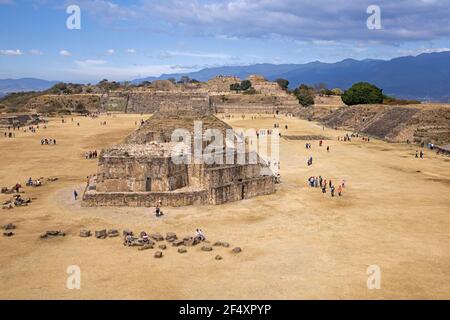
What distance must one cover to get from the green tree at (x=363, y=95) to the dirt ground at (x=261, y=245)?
157ft

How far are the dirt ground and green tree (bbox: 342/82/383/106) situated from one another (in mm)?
47794

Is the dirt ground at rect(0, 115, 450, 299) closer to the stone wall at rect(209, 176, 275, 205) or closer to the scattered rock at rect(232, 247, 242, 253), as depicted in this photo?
the scattered rock at rect(232, 247, 242, 253)

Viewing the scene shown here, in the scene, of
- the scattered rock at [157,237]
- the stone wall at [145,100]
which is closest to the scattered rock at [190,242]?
the scattered rock at [157,237]

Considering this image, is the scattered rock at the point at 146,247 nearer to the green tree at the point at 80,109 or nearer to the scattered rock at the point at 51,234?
the scattered rock at the point at 51,234

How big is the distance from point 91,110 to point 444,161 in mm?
69899

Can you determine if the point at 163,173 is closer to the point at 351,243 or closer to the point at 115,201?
the point at 115,201

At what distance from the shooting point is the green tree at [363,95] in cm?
7594

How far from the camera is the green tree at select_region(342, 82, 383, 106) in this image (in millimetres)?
75938

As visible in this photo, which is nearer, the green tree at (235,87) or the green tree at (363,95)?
the green tree at (363,95)

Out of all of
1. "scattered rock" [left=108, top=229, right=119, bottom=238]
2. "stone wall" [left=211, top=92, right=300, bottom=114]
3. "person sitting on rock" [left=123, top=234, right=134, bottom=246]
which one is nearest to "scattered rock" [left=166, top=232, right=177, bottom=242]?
"person sitting on rock" [left=123, top=234, right=134, bottom=246]

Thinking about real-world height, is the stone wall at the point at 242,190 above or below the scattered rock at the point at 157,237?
above

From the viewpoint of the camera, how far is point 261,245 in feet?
55.1

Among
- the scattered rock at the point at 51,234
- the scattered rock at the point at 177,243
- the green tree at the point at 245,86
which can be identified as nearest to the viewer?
the scattered rock at the point at 177,243
